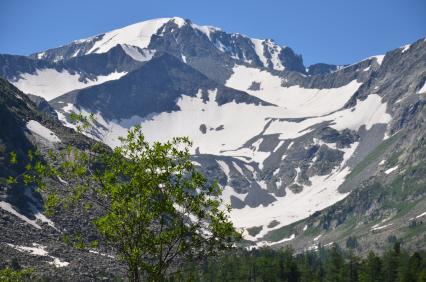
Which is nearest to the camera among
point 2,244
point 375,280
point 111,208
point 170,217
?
point 111,208

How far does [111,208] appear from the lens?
36.7m

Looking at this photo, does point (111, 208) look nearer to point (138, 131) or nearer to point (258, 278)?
point (138, 131)

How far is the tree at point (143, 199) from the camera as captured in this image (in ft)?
119

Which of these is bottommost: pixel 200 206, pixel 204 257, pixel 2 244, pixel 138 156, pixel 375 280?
pixel 204 257

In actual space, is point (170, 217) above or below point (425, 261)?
below

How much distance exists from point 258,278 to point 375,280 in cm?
4153

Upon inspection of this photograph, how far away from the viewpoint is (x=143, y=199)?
36312 millimetres

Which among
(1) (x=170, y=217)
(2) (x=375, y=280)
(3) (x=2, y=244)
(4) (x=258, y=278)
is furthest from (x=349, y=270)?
(1) (x=170, y=217)

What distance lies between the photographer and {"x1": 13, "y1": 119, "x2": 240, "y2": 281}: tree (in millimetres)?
36188

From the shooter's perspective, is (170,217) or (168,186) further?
(170,217)

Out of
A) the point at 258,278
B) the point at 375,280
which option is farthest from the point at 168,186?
the point at 258,278

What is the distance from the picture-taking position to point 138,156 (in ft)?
123

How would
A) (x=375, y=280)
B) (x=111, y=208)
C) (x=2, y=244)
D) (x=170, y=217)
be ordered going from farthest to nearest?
(x=2, y=244) → (x=375, y=280) → (x=170, y=217) → (x=111, y=208)

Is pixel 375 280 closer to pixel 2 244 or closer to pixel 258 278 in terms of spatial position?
pixel 258 278
